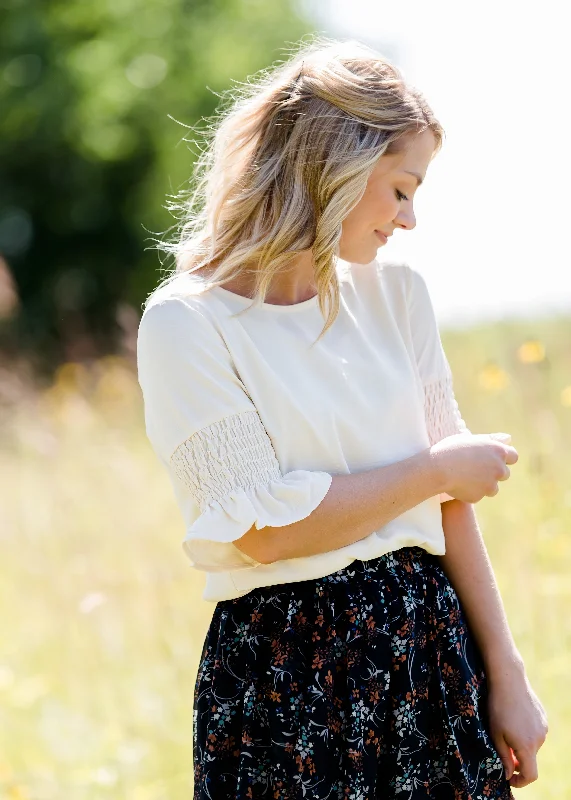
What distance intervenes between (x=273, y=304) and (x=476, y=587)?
0.58 m

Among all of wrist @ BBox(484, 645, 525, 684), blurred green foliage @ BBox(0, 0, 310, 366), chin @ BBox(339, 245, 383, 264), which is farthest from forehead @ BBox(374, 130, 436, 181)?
blurred green foliage @ BBox(0, 0, 310, 366)

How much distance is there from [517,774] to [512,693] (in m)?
0.14

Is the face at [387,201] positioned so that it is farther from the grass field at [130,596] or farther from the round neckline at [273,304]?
the grass field at [130,596]

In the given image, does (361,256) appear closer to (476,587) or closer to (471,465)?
(471,465)

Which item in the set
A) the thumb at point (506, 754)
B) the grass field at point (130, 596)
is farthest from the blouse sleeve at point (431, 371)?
the grass field at point (130, 596)

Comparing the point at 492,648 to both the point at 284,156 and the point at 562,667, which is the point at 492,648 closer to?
the point at 284,156

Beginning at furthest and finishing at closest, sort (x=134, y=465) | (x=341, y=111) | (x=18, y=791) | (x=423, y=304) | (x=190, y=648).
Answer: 1. (x=134, y=465)
2. (x=190, y=648)
3. (x=18, y=791)
4. (x=423, y=304)
5. (x=341, y=111)

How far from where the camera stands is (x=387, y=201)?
159 cm

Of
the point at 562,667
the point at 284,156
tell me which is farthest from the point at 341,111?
the point at 562,667

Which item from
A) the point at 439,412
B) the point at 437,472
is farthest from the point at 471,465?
the point at 439,412

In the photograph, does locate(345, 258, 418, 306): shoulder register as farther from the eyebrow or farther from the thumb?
the thumb

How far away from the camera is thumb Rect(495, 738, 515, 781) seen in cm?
159

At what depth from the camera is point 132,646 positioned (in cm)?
330

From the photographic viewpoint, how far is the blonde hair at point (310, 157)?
61.0 inches
